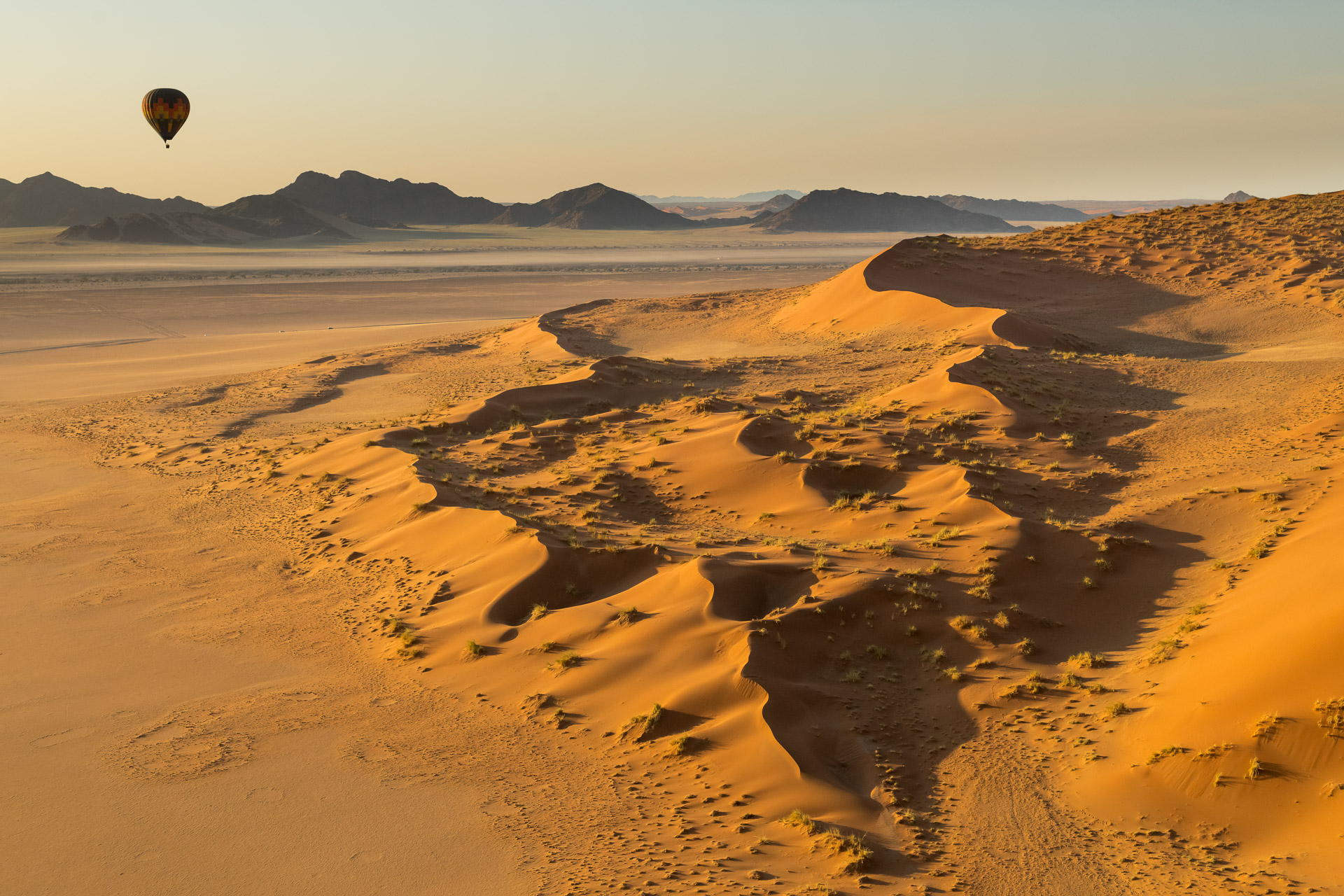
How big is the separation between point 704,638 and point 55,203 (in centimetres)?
18739

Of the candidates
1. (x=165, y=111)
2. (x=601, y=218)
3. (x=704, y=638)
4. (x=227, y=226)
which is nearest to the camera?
(x=704, y=638)

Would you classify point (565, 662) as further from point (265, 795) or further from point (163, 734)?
point (163, 734)

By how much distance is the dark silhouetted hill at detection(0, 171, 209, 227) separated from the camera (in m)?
160

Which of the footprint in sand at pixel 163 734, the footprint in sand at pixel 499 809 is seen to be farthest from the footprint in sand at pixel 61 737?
the footprint in sand at pixel 499 809

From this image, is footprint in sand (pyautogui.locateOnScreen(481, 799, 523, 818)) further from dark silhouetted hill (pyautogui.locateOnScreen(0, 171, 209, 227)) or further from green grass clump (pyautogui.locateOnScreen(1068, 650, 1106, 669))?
dark silhouetted hill (pyautogui.locateOnScreen(0, 171, 209, 227))

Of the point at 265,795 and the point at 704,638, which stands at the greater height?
the point at 704,638

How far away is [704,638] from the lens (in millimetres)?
9625

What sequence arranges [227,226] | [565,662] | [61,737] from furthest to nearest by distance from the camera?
1. [227,226]
2. [565,662]
3. [61,737]

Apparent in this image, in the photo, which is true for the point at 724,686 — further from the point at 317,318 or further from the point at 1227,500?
the point at 317,318

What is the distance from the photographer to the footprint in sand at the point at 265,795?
8102 millimetres

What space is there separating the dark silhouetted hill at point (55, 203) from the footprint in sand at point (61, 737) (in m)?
170

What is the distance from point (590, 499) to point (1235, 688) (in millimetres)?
8666

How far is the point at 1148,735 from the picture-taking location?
799cm

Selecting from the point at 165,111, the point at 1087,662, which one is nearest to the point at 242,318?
the point at 165,111
